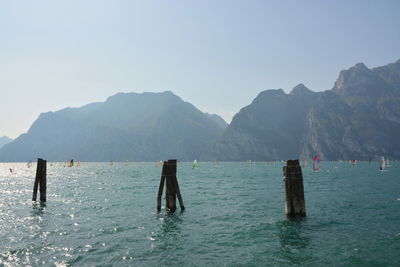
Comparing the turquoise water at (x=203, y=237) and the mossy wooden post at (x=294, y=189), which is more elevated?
the mossy wooden post at (x=294, y=189)

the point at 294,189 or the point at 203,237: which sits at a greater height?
the point at 294,189

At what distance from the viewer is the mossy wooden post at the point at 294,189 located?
16.9 meters

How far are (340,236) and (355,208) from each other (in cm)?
1021

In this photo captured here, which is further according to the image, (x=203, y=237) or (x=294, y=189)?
(x=294, y=189)

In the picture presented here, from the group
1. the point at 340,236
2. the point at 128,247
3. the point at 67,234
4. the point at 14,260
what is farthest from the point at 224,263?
the point at 67,234

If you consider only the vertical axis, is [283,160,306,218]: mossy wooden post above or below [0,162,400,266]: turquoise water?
above

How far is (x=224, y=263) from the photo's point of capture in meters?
10.9

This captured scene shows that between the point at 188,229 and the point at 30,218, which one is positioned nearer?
the point at 188,229

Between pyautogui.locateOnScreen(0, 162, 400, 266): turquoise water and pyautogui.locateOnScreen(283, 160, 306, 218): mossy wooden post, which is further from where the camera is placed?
pyautogui.locateOnScreen(283, 160, 306, 218): mossy wooden post

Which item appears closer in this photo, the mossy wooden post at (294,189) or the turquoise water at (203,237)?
the turquoise water at (203,237)

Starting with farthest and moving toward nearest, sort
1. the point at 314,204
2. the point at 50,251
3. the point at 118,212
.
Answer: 1. the point at 314,204
2. the point at 118,212
3. the point at 50,251

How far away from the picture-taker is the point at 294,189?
1698cm

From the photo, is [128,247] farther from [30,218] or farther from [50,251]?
[30,218]

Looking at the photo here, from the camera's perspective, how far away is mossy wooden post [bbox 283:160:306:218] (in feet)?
55.6
